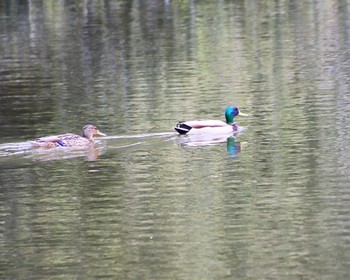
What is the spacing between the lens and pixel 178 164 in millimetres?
19344

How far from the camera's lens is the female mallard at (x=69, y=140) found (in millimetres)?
21031

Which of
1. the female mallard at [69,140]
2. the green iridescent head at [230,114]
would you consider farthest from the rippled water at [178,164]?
the green iridescent head at [230,114]

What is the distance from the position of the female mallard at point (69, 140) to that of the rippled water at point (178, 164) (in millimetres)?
163

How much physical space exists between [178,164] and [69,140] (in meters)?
2.55

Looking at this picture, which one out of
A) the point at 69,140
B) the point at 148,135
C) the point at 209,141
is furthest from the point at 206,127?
the point at 69,140

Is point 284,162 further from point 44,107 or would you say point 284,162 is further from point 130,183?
point 44,107

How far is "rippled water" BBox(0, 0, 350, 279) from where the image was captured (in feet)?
45.2

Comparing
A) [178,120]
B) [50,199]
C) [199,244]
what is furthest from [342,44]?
[199,244]

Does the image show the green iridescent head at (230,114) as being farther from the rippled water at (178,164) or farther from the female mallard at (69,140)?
the female mallard at (69,140)

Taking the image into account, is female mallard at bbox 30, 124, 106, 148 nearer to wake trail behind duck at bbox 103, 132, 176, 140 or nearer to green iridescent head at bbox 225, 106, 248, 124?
wake trail behind duck at bbox 103, 132, 176, 140

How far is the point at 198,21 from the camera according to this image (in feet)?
159

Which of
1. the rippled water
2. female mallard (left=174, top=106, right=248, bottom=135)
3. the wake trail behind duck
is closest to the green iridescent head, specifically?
female mallard (left=174, top=106, right=248, bottom=135)

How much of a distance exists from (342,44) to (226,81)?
807 cm

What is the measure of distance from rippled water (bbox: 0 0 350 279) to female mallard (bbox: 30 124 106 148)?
0.16 meters
